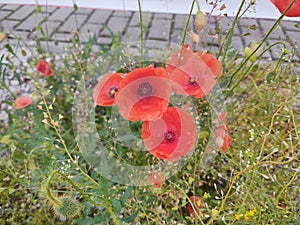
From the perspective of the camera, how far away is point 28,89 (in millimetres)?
2105

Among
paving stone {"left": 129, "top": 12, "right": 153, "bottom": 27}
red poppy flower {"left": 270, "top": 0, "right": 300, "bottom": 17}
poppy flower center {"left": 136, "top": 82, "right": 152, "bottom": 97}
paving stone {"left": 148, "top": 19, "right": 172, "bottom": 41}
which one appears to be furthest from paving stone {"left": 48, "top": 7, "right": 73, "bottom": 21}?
red poppy flower {"left": 270, "top": 0, "right": 300, "bottom": 17}

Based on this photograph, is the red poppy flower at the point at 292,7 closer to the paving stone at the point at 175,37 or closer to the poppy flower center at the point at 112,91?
the poppy flower center at the point at 112,91

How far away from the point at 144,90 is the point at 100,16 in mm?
2227

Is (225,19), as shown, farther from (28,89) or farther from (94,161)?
(28,89)

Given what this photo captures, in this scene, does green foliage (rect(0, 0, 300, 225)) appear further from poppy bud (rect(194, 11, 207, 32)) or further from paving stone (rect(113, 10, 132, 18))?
paving stone (rect(113, 10, 132, 18))

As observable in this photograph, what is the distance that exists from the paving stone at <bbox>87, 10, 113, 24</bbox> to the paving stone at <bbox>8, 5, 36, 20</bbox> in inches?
21.2

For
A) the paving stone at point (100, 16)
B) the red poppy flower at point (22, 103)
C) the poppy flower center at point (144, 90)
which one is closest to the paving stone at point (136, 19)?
the paving stone at point (100, 16)

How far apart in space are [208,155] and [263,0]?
0.60 m

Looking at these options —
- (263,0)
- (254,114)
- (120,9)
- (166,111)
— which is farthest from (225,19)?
(120,9)

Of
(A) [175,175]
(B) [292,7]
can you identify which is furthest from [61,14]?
(B) [292,7]

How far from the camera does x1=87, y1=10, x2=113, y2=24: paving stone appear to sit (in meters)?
2.82

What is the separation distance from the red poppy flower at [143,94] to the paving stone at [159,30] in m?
1.81

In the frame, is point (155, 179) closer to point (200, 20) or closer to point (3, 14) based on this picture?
point (200, 20)

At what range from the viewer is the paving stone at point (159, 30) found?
2.62 m
